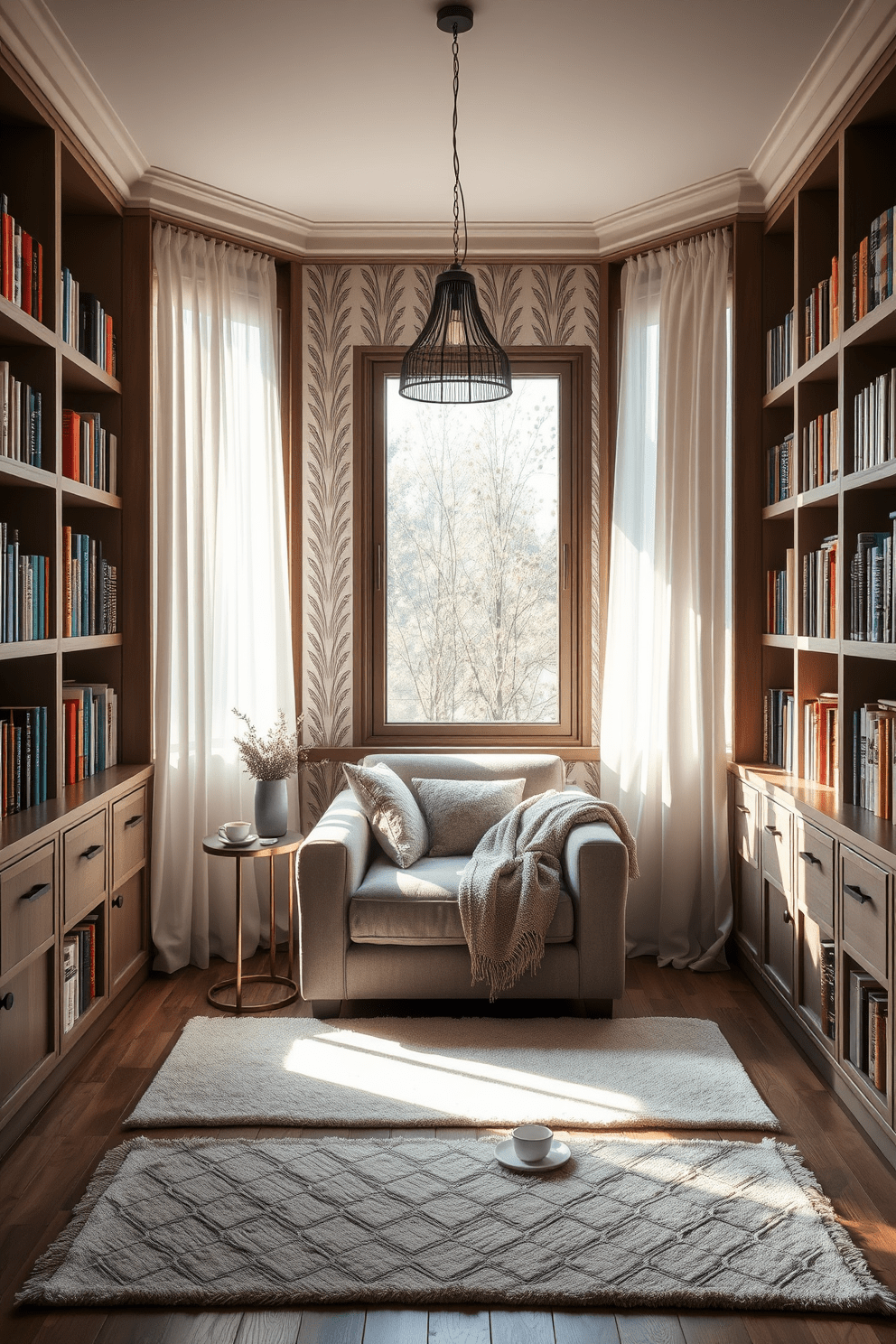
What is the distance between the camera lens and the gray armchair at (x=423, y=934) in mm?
3480

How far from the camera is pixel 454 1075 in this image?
3.09 metres

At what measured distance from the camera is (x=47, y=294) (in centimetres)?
329

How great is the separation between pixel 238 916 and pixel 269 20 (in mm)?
2777

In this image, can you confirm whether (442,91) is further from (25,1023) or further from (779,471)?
(25,1023)

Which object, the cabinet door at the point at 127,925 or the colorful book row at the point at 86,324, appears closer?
the colorful book row at the point at 86,324

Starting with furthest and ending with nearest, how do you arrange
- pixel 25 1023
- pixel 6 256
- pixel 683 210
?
pixel 683 210
pixel 6 256
pixel 25 1023

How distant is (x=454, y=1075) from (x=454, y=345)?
2186 mm

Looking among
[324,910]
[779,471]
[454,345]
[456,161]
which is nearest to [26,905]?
[324,910]

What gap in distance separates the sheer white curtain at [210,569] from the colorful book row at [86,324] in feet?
0.78

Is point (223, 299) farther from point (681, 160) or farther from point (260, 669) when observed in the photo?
point (681, 160)

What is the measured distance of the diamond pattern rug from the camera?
6.81 ft

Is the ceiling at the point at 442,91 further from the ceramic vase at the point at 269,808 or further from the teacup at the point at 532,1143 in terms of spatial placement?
the teacup at the point at 532,1143

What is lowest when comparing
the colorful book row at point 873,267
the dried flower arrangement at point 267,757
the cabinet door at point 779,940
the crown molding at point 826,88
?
the cabinet door at point 779,940

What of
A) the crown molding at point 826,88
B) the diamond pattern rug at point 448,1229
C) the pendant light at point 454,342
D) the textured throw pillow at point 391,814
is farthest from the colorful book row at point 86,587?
the crown molding at point 826,88
